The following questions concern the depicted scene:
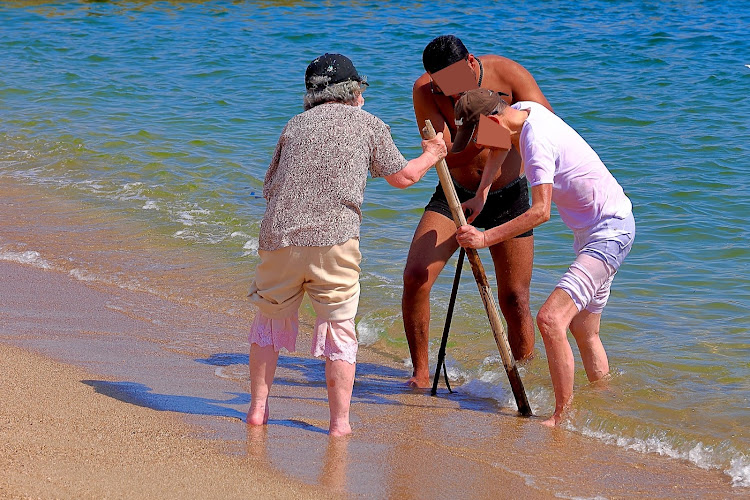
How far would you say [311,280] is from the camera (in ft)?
11.8

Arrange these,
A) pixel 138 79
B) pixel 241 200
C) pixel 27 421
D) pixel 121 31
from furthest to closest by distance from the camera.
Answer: pixel 121 31 < pixel 138 79 < pixel 241 200 < pixel 27 421

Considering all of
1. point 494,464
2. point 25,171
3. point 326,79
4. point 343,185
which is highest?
point 326,79

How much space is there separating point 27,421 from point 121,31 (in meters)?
18.3

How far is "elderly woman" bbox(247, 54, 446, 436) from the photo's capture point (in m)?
3.51

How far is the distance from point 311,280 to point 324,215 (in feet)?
Answer: 0.89

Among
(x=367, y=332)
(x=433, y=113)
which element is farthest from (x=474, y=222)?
(x=367, y=332)

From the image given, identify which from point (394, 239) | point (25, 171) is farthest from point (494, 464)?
point (25, 171)

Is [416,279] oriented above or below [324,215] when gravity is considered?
below

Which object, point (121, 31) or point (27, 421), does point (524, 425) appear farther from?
point (121, 31)

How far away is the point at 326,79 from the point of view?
359 centimetres

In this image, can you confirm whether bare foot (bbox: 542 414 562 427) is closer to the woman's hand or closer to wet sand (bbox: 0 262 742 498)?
wet sand (bbox: 0 262 742 498)

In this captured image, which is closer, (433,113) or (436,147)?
(436,147)

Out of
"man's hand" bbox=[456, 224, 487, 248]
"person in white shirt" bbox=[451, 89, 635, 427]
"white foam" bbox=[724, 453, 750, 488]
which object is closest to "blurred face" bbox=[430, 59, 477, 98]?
"person in white shirt" bbox=[451, 89, 635, 427]

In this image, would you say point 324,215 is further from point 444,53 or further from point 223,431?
point 444,53
